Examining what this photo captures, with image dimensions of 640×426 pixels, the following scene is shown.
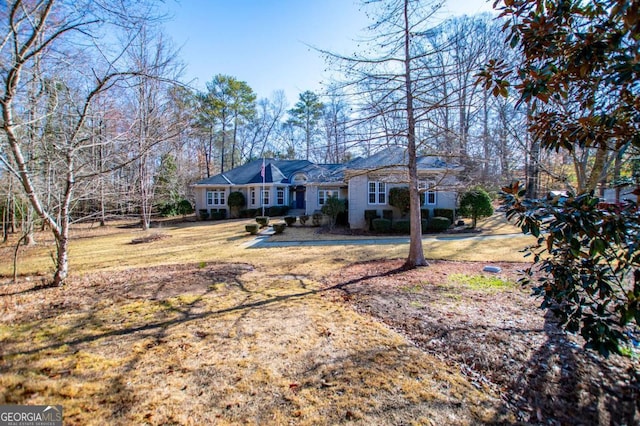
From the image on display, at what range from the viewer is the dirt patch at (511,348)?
2.54m

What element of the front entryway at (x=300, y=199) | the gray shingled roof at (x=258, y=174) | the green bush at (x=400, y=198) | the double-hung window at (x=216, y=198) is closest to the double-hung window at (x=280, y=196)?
the gray shingled roof at (x=258, y=174)

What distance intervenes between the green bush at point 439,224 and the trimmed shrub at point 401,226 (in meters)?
1.25

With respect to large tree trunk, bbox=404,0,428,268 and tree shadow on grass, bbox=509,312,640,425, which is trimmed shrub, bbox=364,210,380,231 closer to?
large tree trunk, bbox=404,0,428,268

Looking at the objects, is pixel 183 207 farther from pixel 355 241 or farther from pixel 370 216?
pixel 355 241

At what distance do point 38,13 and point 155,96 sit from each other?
5.90 metres

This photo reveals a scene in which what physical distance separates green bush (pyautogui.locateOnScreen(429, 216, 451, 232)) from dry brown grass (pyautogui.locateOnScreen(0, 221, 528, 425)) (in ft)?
33.0

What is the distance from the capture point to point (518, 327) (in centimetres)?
394

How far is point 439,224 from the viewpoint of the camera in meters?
14.6

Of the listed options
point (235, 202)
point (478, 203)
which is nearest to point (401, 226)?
point (478, 203)

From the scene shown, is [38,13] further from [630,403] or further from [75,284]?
[630,403]

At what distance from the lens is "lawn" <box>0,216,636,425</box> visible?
2.54 metres

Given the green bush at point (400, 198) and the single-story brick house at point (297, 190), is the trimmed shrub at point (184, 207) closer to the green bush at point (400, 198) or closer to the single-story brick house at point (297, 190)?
the single-story brick house at point (297, 190)

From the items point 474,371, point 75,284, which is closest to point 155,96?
point 75,284

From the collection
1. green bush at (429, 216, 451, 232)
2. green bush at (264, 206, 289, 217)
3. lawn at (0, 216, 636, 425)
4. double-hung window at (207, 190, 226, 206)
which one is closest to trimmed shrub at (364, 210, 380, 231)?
green bush at (429, 216, 451, 232)
